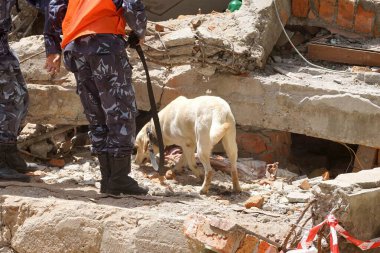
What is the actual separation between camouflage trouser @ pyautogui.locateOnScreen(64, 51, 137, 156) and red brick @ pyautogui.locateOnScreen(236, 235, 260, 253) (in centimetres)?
154

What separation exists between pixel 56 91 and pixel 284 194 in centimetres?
282

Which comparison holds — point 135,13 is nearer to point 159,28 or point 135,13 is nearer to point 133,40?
point 133,40

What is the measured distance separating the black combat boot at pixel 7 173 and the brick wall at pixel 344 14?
153 inches

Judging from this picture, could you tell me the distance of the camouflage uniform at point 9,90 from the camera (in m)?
5.73

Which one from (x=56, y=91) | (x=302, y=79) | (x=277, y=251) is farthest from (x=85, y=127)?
(x=277, y=251)

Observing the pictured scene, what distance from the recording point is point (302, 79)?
746 centimetres

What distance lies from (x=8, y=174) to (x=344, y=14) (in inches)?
165

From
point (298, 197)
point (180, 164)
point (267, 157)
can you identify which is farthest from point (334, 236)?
point (267, 157)

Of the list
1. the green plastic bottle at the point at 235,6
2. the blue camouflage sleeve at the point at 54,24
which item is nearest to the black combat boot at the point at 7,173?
the blue camouflage sleeve at the point at 54,24

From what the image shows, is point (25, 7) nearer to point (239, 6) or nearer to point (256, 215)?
point (239, 6)

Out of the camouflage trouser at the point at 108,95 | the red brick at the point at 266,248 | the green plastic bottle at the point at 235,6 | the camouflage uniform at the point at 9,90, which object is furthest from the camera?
the green plastic bottle at the point at 235,6

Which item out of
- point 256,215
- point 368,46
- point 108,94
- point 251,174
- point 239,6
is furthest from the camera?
point 239,6

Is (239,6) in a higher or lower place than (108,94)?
higher

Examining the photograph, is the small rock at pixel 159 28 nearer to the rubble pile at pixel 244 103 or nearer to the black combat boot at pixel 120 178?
the rubble pile at pixel 244 103
